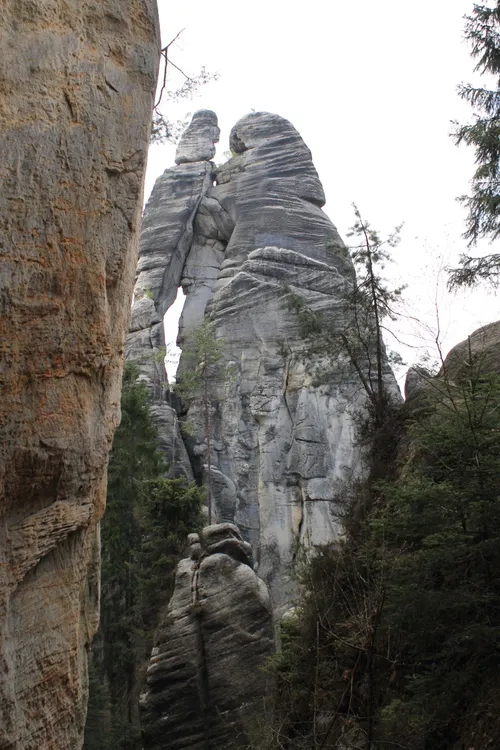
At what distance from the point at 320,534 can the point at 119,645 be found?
11171mm

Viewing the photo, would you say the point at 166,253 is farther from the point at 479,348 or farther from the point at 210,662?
the point at 479,348

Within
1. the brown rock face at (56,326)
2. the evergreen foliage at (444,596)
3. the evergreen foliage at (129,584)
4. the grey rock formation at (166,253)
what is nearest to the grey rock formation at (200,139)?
the grey rock formation at (166,253)

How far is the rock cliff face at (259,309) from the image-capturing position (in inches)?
1152

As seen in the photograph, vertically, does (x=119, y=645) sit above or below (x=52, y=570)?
below

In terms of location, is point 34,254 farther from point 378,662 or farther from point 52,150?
point 378,662

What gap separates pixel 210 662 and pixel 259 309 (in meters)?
22.0

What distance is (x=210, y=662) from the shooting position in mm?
13586

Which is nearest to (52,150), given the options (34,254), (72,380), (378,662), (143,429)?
(34,254)

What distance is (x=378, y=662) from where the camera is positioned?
28.5ft

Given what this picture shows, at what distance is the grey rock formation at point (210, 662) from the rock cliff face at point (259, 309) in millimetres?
11201

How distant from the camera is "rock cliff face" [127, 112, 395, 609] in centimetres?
2927

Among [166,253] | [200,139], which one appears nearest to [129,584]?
[166,253]

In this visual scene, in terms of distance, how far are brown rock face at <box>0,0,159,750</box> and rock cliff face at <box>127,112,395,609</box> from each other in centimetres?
1986

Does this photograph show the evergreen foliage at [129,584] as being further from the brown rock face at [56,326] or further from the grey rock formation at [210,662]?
the brown rock face at [56,326]
